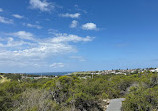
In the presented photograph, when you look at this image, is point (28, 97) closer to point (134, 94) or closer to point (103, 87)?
point (134, 94)

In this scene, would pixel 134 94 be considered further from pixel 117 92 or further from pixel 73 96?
pixel 117 92

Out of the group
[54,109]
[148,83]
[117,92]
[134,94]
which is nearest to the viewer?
[54,109]

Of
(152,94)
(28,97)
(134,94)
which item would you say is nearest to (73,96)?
(28,97)

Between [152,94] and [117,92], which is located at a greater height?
[152,94]

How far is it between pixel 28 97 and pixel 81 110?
183 inches

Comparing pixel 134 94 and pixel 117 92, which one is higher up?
pixel 134 94

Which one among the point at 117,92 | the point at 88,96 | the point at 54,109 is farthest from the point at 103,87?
the point at 54,109

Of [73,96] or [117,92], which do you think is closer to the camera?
[73,96]

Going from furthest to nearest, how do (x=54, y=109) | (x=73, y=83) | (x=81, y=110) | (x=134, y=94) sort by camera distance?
(x=73, y=83) < (x=81, y=110) < (x=134, y=94) < (x=54, y=109)

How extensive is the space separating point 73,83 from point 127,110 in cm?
609

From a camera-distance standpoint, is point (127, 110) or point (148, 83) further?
point (148, 83)

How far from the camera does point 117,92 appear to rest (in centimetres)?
2048

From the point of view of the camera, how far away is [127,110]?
965 centimetres

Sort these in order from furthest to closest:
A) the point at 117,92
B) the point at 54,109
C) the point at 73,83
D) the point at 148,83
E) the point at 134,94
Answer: the point at 117,92, the point at 148,83, the point at 73,83, the point at 134,94, the point at 54,109
